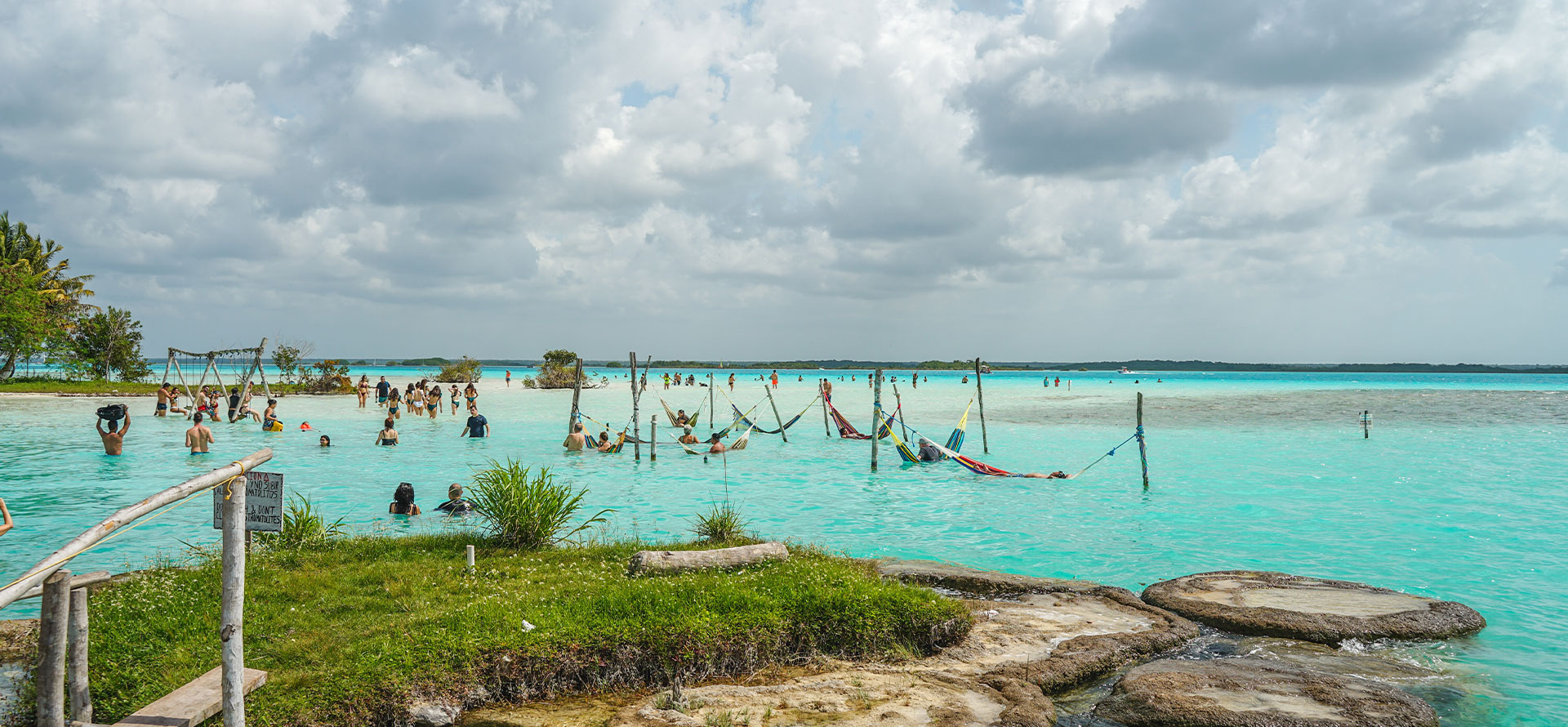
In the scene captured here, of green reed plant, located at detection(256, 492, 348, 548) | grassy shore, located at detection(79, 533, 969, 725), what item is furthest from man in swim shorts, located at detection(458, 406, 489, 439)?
grassy shore, located at detection(79, 533, 969, 725)

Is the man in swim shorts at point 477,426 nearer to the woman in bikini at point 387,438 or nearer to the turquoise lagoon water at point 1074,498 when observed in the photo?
the turquoise lagoon water at point 1074,498

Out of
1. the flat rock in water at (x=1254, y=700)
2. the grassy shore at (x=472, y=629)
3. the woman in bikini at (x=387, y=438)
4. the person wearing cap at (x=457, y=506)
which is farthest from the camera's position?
the woman in bikini at (x=387, y=438)

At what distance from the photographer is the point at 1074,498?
1599 centimetres

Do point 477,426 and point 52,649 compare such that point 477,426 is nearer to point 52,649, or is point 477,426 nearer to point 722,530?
point 722,530

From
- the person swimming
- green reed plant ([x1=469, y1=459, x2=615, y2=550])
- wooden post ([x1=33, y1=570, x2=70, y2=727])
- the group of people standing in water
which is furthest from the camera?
the group of people standing in water

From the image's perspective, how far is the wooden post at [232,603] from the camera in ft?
14.2

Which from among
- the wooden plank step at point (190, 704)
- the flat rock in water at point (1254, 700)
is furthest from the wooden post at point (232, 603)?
the flat rock in water at point (1254, 700)

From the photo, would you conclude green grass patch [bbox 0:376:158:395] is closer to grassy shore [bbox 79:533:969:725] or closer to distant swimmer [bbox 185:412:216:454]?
distant swimmer [bbox 185:412:216:454]

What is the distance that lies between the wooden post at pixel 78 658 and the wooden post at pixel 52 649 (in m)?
0.18

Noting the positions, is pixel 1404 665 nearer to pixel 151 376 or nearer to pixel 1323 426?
pixel 1323 426

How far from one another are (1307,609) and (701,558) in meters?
5.96

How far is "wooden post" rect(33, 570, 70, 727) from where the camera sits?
4.18 metres

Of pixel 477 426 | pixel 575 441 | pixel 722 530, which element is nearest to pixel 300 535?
pixel 722 530

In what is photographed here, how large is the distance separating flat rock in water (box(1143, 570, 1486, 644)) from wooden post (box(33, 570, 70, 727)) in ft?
28.0
